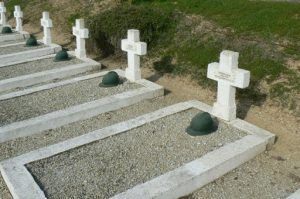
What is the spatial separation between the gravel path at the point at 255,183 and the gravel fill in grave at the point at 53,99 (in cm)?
386

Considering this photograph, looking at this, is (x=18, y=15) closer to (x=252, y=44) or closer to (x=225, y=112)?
(x=252, y=44)

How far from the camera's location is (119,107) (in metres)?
8.55

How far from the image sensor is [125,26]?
1189 cm

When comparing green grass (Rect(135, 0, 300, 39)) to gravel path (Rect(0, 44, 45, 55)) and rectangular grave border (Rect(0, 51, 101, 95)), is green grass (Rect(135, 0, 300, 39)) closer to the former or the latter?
rectangular grave border (Rect(0, 51, 101, 95))

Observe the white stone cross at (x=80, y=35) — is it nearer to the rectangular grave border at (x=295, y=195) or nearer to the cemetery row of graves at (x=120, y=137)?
the cemetery row of graves at (x=120, y=137)

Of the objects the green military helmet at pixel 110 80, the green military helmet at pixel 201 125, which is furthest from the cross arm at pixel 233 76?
the green military helmet at pixel 110 80

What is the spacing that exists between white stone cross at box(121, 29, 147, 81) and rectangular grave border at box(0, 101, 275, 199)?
2449mm

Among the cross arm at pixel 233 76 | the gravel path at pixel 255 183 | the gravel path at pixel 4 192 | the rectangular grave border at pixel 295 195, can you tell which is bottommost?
the gravel path at pixel 4 192

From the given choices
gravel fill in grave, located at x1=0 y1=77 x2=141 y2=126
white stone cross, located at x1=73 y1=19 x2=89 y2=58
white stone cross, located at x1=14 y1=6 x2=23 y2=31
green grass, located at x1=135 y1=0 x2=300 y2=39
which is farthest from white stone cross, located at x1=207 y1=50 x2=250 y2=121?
white stone cross, located at x1=14 y1=6 x2=23 y2=31

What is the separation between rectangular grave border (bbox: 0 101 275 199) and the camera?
5336 millimetres

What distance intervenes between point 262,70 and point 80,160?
5.10 meters

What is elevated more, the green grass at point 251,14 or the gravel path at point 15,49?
the green grass at point 251,14

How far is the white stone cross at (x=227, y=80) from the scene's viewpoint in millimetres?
6871

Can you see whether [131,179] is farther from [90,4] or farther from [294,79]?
[90,4]
